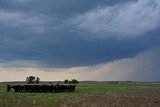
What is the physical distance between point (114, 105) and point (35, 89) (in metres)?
38.4

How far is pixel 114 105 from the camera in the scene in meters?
35.9

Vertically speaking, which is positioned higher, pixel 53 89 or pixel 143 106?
pixel 53 89

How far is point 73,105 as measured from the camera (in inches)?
1357

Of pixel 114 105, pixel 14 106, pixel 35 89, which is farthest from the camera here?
pixel 35 89

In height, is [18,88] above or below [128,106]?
above

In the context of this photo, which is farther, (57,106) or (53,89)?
(53,89)

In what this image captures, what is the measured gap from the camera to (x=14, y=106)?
33.3 metres

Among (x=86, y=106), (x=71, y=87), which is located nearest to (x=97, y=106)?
(x=86, y=106)

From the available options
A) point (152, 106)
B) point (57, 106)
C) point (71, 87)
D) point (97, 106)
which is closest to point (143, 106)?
point (152, 106)

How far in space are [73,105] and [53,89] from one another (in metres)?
39.2

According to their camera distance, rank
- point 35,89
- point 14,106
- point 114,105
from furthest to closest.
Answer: point 35,89, point 114,105, point 14,106

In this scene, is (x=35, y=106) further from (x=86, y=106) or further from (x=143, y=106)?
(x=143, y=106)

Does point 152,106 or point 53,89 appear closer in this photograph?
point 152,106

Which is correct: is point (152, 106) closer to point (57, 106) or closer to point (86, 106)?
point (86, 106)
